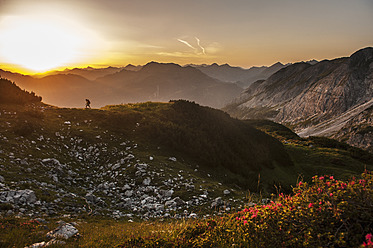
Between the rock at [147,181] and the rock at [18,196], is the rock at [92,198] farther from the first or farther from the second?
the rock at [147,181]

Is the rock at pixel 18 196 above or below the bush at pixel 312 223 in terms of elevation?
below

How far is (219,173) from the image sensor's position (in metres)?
20.0

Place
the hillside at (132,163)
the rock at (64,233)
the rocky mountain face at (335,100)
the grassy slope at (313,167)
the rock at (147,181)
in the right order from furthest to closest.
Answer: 1. the rocky mountain face at (335,100)
2. the grassy slope at (313,167)
3. the rock at (147,181)
4. the hillside at (132,163)
5. the rock at (64,233)

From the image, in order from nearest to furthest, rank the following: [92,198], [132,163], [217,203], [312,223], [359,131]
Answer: [312,223]
[92,198]
[217,203]
[132,163]
[359,131]

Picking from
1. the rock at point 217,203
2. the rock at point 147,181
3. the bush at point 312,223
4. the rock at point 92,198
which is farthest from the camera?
the rock at point 147,181

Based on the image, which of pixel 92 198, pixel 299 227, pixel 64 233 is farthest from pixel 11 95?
pixel 299 227

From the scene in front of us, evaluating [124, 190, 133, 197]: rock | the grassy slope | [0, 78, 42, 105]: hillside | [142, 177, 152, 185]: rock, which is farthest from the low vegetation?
[0, 78, 42, 105]: hillside

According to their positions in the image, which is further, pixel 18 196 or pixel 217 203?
pixel 217 203

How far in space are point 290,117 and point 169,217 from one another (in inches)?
7409

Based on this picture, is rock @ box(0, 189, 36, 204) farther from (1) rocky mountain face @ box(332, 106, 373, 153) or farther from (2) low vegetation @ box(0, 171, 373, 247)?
(1) rocky mountain face @ box(332, 106, 373, 153)

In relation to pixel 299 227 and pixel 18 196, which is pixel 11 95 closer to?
pixel 18 196

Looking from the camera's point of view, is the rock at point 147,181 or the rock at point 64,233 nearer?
the rock at point 64,233

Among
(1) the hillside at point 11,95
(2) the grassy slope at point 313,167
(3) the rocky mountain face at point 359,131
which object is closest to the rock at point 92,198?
(1) the hillside at point 11,95

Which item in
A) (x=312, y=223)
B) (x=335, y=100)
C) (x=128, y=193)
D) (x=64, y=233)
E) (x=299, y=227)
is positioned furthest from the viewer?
(x=335, y=100)
